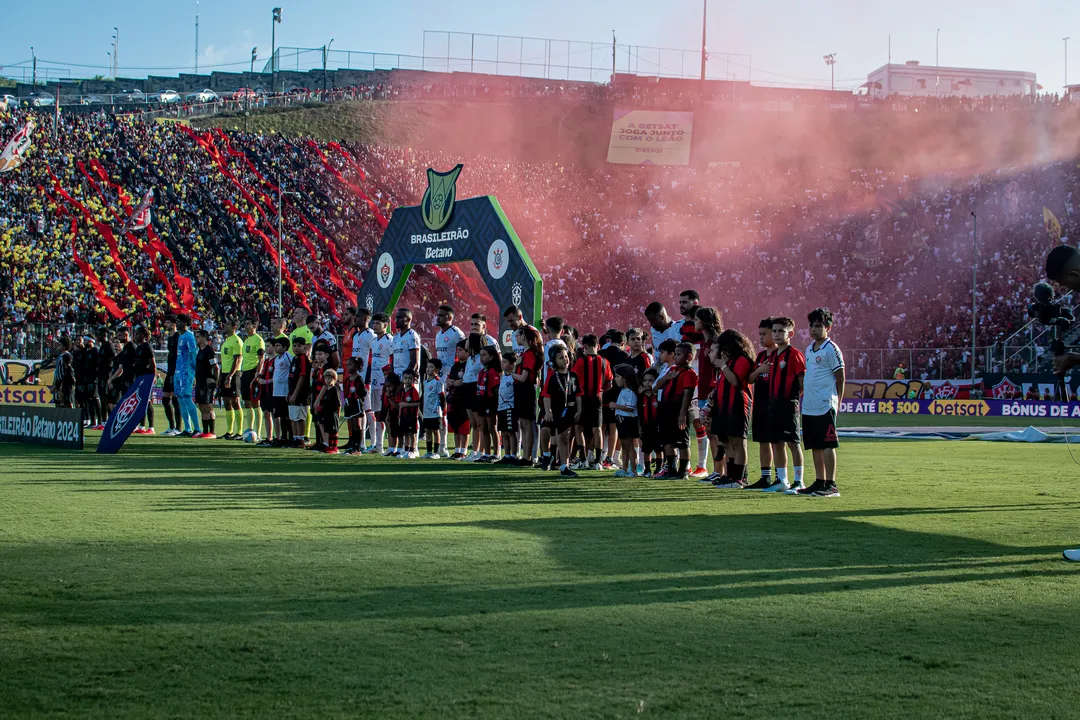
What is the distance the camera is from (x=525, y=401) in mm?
14305

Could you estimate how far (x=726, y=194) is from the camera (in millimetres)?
59469

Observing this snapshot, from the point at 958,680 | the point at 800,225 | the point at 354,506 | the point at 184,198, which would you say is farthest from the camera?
the point at 800,225

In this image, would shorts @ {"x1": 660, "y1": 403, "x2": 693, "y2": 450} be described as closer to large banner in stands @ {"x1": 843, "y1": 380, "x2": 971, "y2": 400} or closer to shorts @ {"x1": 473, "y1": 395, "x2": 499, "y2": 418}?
shorts @ {"x1": 473, "y1": 395, "x2": 499, "y2": 418}

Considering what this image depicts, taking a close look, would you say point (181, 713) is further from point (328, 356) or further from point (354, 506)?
point (328, 356)

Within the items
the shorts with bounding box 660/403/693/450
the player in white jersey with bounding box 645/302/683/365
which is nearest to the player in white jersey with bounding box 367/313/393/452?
the player in white jersey with bounding box 645/302/683/365

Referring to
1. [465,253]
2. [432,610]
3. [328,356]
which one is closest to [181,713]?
[432,610]

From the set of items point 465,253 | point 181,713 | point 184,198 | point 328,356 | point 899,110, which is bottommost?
→ point 181,713

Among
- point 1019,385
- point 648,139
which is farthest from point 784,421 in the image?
point 648,139

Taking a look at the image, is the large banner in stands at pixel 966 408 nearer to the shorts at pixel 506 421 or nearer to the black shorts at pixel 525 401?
the shorts at pixel 506 421

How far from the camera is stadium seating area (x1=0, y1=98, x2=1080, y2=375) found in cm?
4303

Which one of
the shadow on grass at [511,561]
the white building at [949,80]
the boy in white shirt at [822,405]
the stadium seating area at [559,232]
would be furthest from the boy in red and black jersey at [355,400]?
the white building at [949,80]

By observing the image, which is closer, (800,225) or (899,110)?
(800,225)

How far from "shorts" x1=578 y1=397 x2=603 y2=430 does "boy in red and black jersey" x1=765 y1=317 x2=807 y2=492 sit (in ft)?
8.79

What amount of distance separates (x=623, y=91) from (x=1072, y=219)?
86.6 feet
